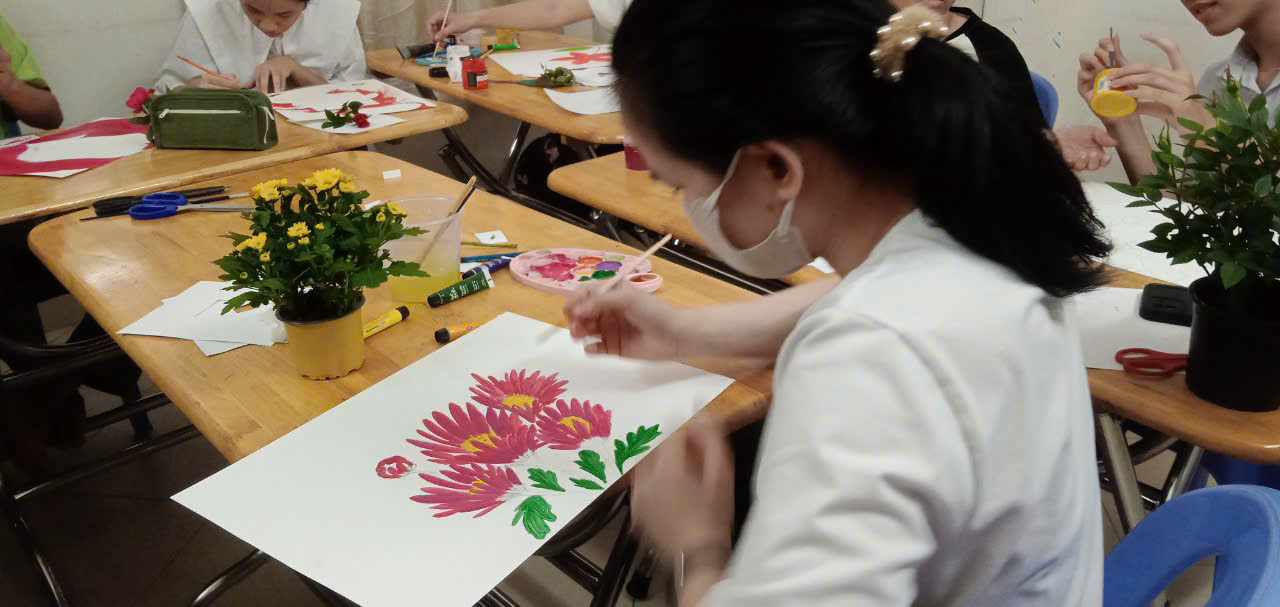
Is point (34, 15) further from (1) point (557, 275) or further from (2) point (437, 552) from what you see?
(2) point (437, 552)

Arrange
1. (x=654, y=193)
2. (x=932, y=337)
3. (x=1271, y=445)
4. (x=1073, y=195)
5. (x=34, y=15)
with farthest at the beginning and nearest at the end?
1. (x=34, y=15)
2. (x=654, y=193)
3. (x=1271, y=445)
4. (x=1073, y=195)
5. (x=932, y=337)

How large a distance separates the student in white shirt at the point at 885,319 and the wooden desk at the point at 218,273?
35 centimetres

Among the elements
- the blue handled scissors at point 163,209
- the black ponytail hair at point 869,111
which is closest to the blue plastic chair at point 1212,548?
the black ponytail hair at point 869,111

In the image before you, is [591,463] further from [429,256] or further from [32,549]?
[32,549]

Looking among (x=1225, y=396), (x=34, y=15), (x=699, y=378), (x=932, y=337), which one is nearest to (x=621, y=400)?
(x=699, y=378)

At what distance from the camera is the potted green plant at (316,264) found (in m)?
→ 1.00

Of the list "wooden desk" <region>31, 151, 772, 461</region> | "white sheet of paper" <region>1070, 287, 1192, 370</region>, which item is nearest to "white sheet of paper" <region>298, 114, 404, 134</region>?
"wooden desk" <region>31, 151, 772, 461</region>

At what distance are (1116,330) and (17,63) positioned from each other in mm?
2716

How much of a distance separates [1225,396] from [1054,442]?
1.90 feet

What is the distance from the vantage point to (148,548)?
6.52 ft

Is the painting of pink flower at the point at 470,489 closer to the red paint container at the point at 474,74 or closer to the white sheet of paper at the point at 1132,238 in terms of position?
the white sheet of paper at the point at 1132,238

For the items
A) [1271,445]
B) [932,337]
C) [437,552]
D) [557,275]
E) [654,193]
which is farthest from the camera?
[654,193]

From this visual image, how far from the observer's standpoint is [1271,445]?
96cm

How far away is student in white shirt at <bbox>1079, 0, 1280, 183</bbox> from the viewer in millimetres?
1739
